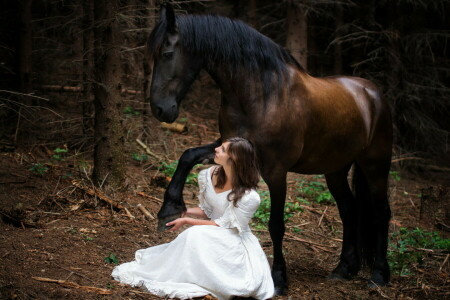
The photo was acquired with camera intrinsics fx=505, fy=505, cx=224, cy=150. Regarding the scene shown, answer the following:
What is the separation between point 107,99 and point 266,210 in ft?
9.70

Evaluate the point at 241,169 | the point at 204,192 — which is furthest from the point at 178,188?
the point at 241,169

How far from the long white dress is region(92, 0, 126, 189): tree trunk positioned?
2.36 m

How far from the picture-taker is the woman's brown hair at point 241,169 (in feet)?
14.3

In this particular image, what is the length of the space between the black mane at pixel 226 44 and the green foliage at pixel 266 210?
2898mm

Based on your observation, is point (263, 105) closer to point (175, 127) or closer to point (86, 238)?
point (86, 238)

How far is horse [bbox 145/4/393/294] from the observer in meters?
4.67

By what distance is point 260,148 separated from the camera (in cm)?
478

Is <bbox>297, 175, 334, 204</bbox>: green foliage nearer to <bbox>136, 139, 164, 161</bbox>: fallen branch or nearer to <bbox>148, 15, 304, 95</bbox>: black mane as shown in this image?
<bbox>136, 139, 164, 161</bbox>: fallen branch

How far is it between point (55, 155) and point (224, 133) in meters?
4.72

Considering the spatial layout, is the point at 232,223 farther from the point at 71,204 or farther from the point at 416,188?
the point at 416,188

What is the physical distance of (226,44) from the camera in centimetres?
481

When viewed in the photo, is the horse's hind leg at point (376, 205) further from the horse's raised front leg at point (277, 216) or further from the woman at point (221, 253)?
the woman at point (221, 253)

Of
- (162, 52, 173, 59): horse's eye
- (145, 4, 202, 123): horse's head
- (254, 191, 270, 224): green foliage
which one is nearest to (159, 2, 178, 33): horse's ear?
(145, 4, 202, 123): horse's head

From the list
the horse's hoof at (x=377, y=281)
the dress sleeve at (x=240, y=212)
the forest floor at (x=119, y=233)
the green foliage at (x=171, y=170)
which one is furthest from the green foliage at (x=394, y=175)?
the dress sleeve at (x=240, y=212)
